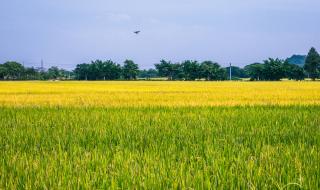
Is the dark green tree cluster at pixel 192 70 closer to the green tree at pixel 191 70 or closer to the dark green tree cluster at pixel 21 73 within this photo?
the green tree at pixel 191 70

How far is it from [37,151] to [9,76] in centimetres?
8984

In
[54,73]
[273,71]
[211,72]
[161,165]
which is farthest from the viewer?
[54,73]

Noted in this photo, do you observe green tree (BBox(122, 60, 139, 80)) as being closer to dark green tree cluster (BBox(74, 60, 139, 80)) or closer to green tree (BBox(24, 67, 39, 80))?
dark green tree cluster (BBox(74, 60, 139, 80))

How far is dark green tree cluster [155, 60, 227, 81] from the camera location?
85.6 meters

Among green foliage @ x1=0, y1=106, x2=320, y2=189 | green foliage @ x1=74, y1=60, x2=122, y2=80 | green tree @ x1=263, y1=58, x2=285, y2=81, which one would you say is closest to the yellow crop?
green foliage @ x1=0, y1=106, x2=320, y2=189

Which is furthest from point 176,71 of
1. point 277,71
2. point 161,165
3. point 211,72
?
point 161,165

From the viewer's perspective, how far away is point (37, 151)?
4516 mm

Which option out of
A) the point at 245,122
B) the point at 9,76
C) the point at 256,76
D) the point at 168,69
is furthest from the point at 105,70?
the point at 245,122

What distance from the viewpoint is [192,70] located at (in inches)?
3396

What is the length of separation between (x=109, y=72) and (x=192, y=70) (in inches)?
671

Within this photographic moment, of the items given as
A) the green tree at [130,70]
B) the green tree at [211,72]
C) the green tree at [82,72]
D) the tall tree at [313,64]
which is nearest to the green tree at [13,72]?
the green tree at [82,72]

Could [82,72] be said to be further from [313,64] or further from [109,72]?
[313,64]

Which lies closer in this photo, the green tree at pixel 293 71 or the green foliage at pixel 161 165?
the green foliage at pixel 161 165

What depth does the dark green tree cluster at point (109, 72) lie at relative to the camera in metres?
87.2
